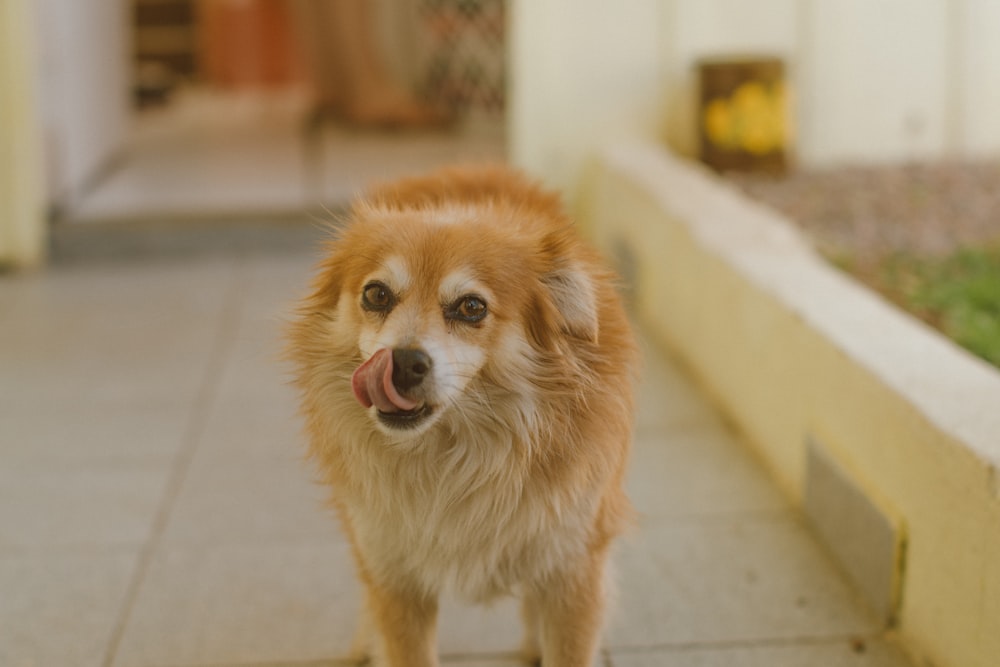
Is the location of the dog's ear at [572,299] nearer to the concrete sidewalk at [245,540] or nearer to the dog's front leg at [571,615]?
the dog's front leg at [571,615]

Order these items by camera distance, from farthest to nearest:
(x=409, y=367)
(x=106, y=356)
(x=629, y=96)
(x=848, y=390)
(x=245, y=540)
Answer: (x=629, y=96) < (x=106, y=356) < (x=245, y=540) < (x=848, y=390) < (x=409, y=367)

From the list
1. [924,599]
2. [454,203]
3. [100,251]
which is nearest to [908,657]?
[924,599]

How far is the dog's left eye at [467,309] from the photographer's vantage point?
1613 millimetres

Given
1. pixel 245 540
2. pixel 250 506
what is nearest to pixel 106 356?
pixel 250 506

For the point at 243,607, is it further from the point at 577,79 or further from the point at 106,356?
the point at 577,79

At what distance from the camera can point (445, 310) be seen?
5.28 feet

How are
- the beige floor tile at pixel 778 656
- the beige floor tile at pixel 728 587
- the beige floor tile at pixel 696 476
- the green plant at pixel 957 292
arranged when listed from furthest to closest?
the green plant at pixel 957 292, the beige floor tile at pixel 696 476, the beige floor tile at pixel 728 587, the beige floor tile at pixel 778 656

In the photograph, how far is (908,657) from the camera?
Result: 2.13 metres

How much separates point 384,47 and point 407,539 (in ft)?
25.1

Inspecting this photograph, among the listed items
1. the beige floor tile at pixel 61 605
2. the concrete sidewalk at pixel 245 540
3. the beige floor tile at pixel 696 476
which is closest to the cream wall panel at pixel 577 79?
the concrete sidewalk at pixel 245 540

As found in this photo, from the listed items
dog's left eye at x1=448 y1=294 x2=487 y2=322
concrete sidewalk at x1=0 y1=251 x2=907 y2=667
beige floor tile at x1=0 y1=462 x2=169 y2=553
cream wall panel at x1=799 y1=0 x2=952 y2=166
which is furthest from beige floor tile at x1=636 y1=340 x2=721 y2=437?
cream wall panel at x1=799 y1=0 x2=952 y2=166

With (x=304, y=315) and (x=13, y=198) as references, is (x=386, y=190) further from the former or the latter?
(x=13, y=198)

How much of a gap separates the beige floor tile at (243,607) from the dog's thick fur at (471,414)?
0.44 metres

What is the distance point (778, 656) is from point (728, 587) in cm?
27
